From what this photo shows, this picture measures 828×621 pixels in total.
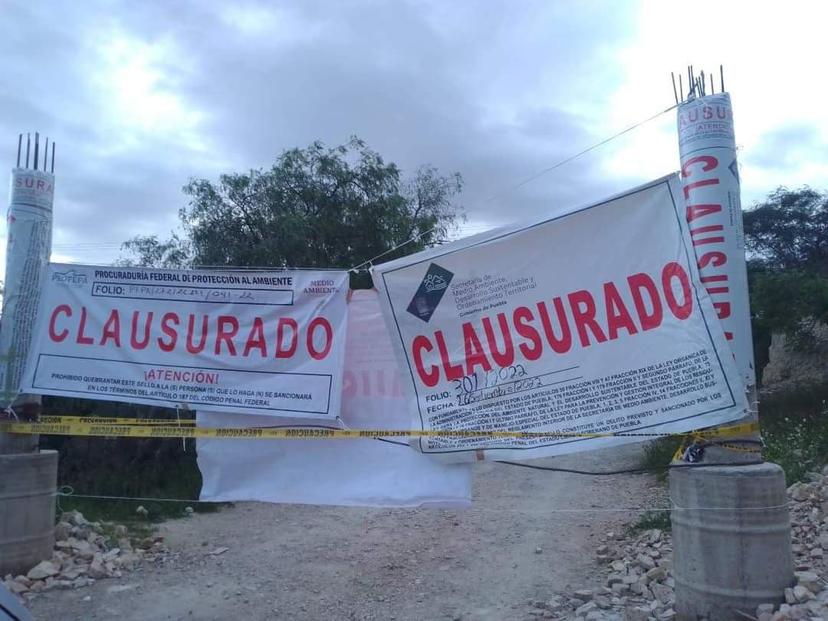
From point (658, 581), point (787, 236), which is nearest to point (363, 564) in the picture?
point (658, 581)

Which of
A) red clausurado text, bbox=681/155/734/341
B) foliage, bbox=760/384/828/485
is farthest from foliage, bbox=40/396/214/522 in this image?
foliage, bbox=760/384/828/485

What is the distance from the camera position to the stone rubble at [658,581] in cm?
411

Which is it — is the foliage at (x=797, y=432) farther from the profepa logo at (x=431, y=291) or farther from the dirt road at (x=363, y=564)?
the profepa logo at (x=431, y=291)

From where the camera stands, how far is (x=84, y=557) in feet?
21.5

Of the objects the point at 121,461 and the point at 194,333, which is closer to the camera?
the point at 194,333

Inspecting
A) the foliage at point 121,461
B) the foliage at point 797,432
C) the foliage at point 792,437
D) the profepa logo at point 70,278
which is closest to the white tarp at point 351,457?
the profepa logo at point 70,278

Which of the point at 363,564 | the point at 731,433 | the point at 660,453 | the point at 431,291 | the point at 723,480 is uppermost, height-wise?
the point at 431,291

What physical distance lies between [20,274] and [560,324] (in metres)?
4.79

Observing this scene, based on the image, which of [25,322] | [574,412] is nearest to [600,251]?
[574,412]

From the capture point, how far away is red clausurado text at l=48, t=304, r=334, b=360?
5.22 metres

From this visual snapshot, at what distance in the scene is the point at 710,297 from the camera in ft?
14.4

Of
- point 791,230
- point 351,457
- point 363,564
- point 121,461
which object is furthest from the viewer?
point 791,230

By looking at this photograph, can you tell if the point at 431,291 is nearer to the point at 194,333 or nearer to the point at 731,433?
the point at 194,333

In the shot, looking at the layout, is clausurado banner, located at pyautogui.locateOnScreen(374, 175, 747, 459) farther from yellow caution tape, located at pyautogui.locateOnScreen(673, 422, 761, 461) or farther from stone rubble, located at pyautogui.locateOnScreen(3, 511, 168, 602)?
stone rubble, located at pyautogui.locateOnScreen(3, 511, 168, 602)
